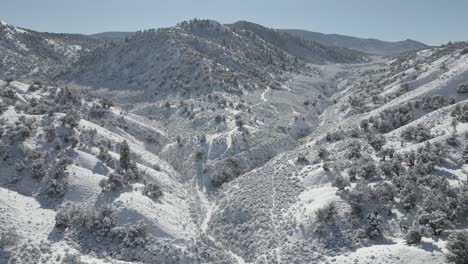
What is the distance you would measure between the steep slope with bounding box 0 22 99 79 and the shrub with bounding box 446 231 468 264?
94648 mm

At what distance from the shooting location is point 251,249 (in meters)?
33.1

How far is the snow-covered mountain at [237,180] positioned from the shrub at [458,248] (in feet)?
0.24

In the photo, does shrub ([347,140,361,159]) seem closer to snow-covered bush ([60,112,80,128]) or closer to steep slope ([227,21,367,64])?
snow-covered bush ([60,112,80,128])

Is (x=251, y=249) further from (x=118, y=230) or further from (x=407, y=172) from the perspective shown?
(x=407, y=172)

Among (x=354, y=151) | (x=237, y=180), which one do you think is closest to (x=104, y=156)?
(x=237, y=180)

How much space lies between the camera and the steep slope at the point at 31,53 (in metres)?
104

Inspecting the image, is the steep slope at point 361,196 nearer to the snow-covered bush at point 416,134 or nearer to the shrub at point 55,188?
the snow-covered bush at point 416,134

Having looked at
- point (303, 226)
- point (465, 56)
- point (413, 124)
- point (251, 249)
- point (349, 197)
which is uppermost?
point (465, 56)

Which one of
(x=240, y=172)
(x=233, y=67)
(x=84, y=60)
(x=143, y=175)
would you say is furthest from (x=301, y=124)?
(x=84, y=60)

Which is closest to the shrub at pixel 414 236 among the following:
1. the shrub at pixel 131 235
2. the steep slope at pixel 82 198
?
the steep slope at pixel 82 198

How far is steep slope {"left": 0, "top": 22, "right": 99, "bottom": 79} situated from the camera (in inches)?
4100

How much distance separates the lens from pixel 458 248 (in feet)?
77.9

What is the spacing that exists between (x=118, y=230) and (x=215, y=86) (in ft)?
190

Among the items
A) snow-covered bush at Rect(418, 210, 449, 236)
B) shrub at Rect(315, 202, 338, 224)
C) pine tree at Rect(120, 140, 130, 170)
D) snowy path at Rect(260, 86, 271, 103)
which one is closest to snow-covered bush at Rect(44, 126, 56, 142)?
pine tree at Rect(120, 140, 130, 170)
